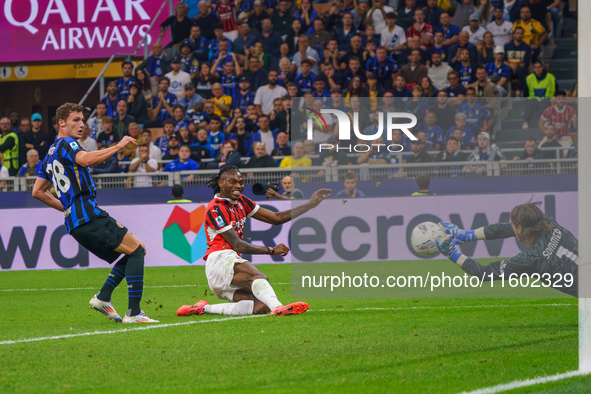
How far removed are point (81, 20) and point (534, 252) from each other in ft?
65.0

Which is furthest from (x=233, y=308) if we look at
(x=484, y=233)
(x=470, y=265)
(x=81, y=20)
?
(x=81, y=20)

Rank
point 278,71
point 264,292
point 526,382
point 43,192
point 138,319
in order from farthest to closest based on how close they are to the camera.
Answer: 1. point 278,71
2. point 264,292
3. point 43,192
4. point 138,319
5. point 526,382

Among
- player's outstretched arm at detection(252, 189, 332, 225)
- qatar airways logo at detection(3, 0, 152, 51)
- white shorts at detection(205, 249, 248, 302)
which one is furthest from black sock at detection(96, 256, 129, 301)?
qatar airways logo at detection(3, 0, 152, 51)

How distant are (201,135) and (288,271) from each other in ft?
18.1

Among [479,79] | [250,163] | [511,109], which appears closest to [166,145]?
[250,163]

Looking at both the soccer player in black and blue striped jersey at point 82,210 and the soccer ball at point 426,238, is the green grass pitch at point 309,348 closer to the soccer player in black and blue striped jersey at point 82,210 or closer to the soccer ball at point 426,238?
the soccer player in black and blue striped jersey at point 82,210

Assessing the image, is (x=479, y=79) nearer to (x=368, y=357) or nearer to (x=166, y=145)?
(x=166, y=145)

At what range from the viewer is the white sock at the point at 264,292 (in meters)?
9.13

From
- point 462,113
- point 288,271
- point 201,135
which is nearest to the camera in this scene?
point 462,113

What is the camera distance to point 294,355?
652 cm

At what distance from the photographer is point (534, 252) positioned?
8.07 m

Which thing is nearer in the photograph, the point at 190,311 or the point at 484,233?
the point at 484,233

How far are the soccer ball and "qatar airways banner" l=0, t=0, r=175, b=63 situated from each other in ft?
55.9

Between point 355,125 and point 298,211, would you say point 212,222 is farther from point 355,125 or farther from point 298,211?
point 355,125
